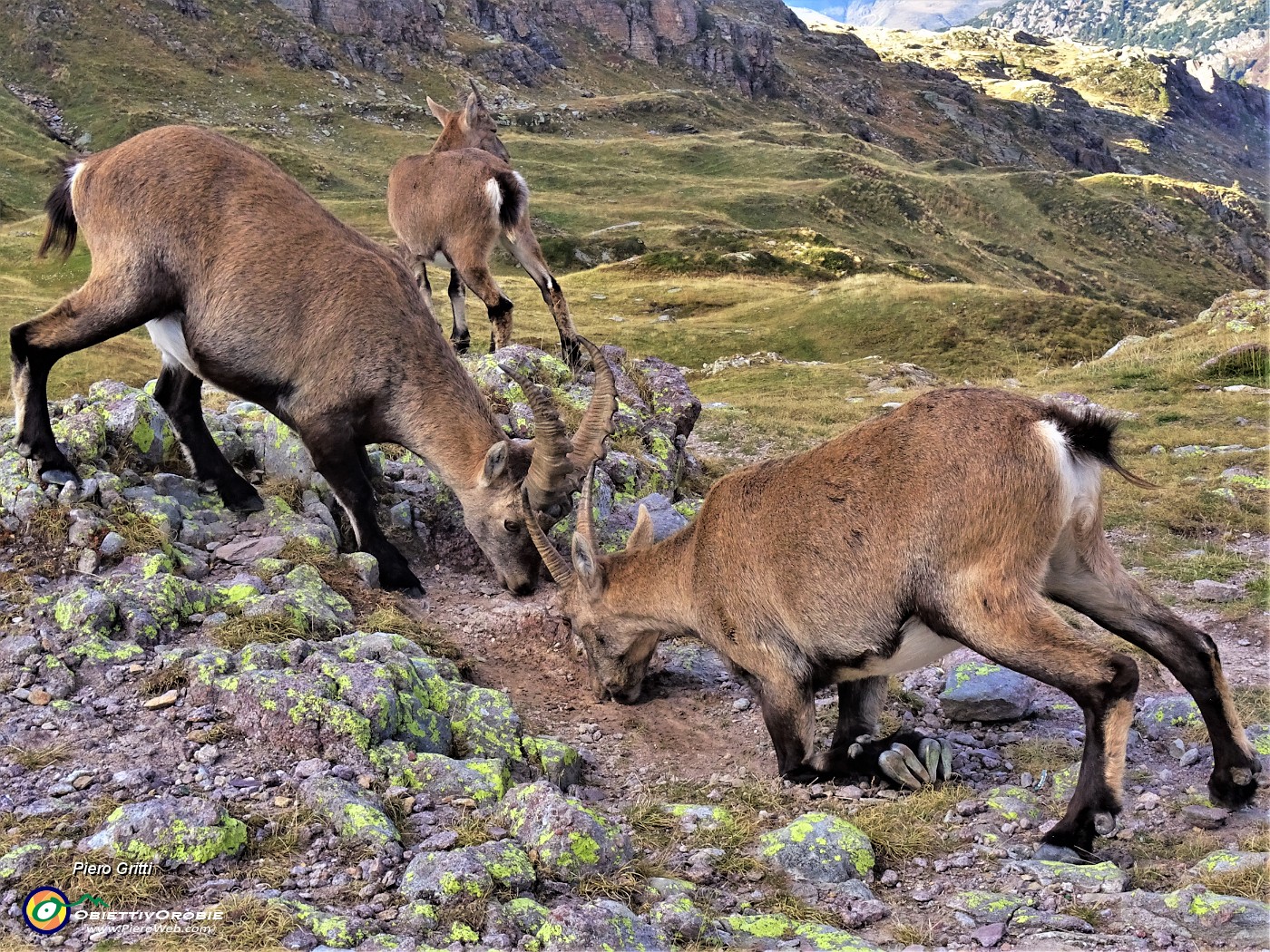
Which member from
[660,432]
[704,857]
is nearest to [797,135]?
[660,432]

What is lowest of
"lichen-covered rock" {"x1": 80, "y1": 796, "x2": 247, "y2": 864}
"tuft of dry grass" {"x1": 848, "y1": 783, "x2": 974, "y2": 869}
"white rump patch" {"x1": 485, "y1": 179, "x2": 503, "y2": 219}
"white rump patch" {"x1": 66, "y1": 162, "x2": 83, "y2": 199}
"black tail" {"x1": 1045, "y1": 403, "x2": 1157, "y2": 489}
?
"lichen-covered rock" {"x1": 80, "y1": 796, "x2": 247, "y2": 864}

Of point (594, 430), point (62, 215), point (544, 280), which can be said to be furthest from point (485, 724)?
point (544, 280)

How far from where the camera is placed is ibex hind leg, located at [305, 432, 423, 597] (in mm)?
9938

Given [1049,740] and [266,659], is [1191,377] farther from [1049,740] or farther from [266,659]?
[266,659]

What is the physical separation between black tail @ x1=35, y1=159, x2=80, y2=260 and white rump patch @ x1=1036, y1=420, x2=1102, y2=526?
9674mm

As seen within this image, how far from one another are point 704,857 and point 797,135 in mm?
159052

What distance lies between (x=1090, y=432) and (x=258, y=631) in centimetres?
657

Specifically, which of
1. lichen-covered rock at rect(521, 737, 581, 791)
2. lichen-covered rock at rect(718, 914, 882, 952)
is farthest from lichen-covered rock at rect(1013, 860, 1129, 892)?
lichen-covered rock at rect(521, 737, 581, 791)

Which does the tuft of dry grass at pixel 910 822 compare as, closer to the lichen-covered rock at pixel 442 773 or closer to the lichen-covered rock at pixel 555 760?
the lichen-covered rock at pixel 555 760

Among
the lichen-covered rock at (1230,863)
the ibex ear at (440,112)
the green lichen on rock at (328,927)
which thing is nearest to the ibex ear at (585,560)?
the green lichen on rock at (328,927)

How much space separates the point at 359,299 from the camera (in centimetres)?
987

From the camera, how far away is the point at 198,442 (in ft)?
35.0

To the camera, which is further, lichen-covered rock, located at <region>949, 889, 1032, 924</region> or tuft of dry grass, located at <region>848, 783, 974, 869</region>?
tuft of dry grass, located at <region>848, 783, 974, 869</region>

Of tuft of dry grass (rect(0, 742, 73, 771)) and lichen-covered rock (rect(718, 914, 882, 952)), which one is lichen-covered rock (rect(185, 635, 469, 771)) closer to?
tuft of dry grass (rect(0, 742, 73, 771))
